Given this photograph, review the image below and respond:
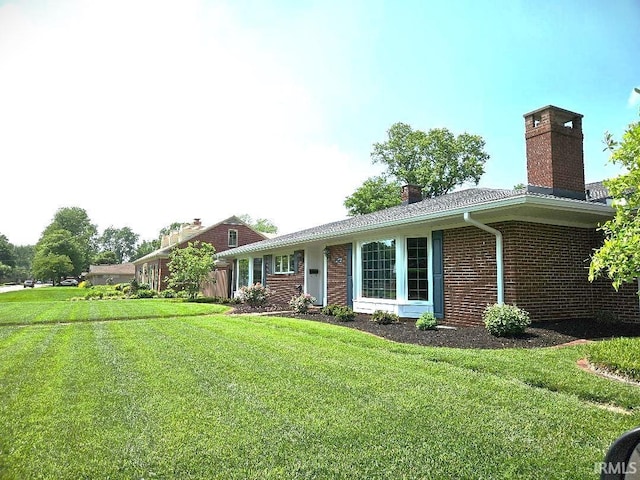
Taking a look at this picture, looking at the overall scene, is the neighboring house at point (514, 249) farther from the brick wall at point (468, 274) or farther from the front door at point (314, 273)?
the front door at point (314, 273)

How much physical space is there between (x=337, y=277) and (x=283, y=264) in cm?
542

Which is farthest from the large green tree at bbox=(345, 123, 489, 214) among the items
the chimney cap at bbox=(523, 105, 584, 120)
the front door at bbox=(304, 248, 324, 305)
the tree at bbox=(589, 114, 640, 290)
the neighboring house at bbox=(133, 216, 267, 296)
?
the tree at bbox=(589, 114, 640, 290)

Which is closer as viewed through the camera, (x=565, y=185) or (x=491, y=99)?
(x=565, y=185)

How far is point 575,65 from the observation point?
934 centimetres

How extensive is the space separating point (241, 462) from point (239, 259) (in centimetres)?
2174

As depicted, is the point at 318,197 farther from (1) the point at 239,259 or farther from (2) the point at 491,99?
→ (2) the point at 491,99

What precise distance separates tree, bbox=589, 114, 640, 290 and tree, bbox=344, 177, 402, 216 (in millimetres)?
31655

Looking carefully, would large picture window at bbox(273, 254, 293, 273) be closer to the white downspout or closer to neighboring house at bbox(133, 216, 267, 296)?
the white downspout

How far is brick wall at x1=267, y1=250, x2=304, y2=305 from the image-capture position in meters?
17.6

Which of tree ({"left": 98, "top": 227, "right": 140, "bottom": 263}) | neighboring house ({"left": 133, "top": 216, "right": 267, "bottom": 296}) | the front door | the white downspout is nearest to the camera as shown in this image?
the white downspout

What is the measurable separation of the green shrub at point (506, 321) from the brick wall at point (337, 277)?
21.6ft

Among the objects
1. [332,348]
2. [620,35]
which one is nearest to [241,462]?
[332,348]

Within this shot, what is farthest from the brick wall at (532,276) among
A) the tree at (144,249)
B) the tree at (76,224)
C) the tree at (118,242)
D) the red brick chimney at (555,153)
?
the tree at (118,242)

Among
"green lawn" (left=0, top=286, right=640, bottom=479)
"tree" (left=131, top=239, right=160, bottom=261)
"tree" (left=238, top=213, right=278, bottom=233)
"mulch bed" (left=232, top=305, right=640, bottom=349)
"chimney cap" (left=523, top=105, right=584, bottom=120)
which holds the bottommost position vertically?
"green lawn" (left=0, top=286, right=640, bottom=479)
